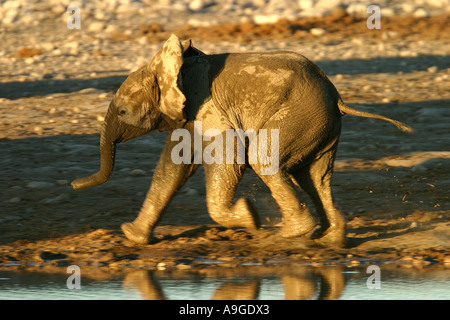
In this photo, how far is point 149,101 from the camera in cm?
648

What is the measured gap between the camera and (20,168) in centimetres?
891

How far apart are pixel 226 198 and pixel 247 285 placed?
0.95 meters

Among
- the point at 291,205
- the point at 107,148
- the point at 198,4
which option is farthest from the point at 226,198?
the point at 198,4

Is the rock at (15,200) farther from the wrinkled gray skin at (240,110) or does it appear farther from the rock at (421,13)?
the rock at (421,13)

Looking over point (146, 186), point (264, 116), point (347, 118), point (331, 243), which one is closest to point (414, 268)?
point (331, 243)

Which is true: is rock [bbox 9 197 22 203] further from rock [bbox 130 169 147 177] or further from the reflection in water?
the reflection in water

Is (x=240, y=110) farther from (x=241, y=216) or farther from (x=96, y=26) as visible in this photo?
(x=96, y=26)

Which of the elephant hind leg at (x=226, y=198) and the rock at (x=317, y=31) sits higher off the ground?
the rock at (x=317, y=31)

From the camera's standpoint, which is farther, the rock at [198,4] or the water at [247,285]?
the rock at [198,4]

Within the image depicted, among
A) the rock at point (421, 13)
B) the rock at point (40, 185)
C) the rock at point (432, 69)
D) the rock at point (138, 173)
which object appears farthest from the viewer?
the rock at point (421, 13)

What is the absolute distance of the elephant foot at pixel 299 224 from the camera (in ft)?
20.9

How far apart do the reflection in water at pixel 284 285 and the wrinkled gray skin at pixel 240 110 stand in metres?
0.63

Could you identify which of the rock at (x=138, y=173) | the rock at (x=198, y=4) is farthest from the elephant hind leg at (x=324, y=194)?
the rock at (x=198, y=4)

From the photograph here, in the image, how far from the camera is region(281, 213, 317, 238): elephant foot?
6359mm
